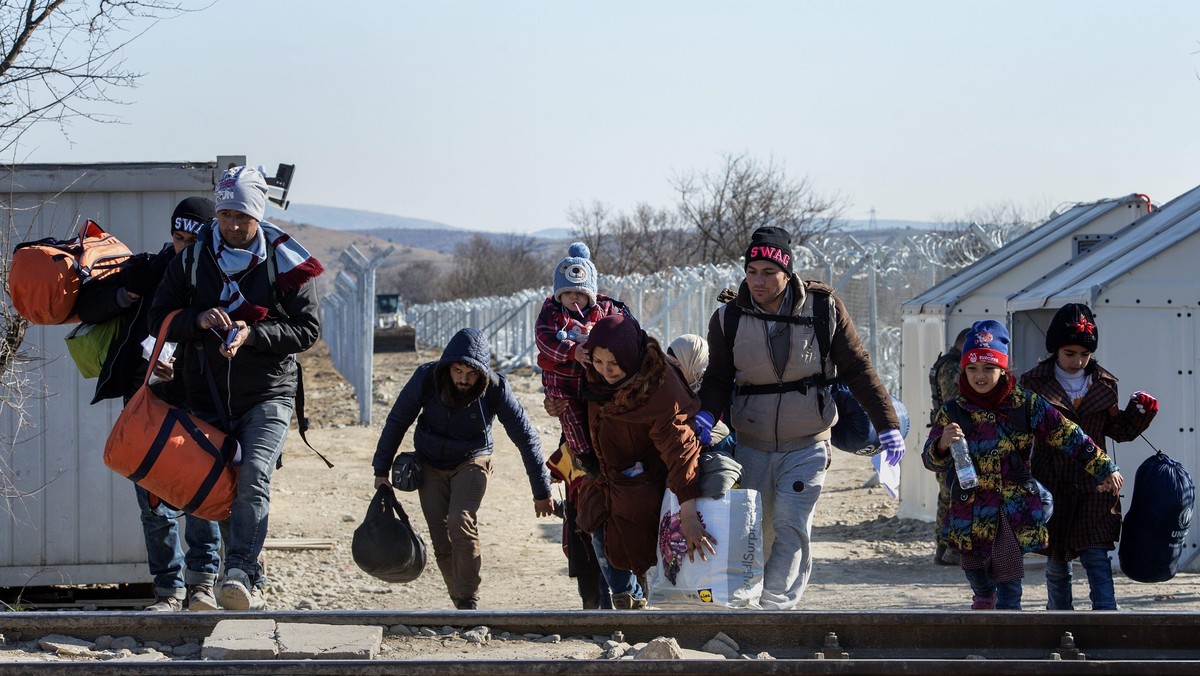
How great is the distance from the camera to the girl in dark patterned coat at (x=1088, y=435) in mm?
6074

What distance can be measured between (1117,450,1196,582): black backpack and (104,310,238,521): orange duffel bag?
13.4 ft

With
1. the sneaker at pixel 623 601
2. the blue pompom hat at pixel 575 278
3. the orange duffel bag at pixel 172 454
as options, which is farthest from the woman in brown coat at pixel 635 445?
the orange duffel bag at pixel 172 454

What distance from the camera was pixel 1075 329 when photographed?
6207 millimetres

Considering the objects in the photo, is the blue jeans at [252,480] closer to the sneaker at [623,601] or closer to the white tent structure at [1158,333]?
the sneaker at [623,601]

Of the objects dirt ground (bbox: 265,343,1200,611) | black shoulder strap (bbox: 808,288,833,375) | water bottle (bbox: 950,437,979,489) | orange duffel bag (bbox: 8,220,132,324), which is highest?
orange duffel bag (bbox: 8,220,132,324)

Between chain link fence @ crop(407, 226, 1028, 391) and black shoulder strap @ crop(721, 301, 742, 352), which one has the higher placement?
chain link fence @ crop(407, 226, 1028, 391)

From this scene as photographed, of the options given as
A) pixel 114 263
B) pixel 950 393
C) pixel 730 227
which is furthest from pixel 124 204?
pixel 730 227

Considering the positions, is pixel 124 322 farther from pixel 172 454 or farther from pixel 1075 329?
pixel 1075 329

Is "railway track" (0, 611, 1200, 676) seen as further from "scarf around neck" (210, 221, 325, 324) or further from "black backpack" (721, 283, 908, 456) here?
"scarf around neck" (210, 221, 325, 324)

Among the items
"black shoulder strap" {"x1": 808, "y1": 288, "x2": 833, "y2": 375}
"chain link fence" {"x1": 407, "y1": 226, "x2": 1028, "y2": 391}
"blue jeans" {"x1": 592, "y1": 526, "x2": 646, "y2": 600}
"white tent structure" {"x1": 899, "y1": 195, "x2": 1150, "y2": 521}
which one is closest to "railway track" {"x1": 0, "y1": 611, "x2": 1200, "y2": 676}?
"blue jeans" {"x1": 592, "y1": 526, "x2": 646, "y2": 600}

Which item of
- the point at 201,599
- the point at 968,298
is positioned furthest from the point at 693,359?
the point at 968,298

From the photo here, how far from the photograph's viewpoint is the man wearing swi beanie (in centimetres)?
583

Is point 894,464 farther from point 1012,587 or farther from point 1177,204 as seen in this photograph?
point 1177,204

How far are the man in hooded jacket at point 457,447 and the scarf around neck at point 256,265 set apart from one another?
0.95 metres
